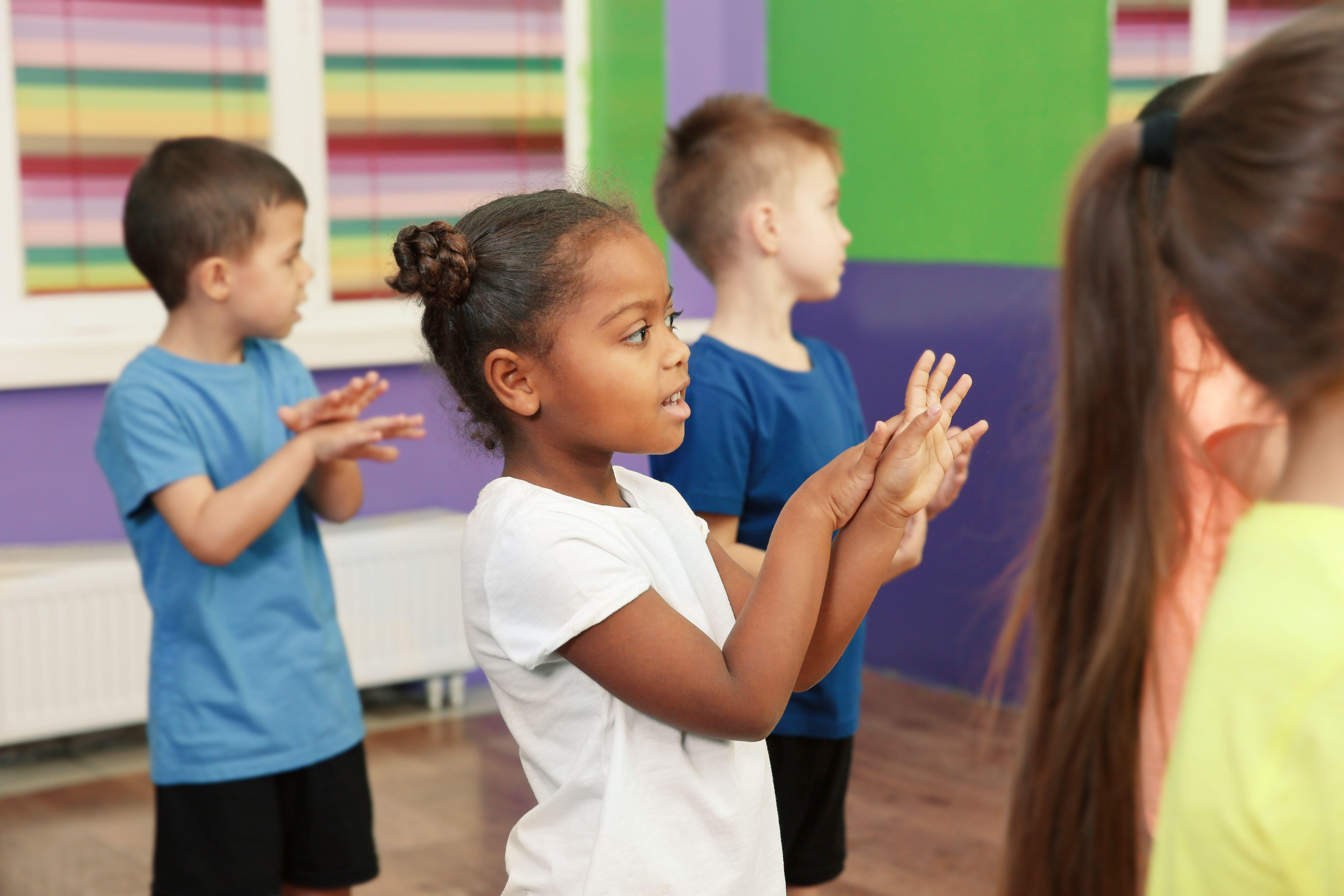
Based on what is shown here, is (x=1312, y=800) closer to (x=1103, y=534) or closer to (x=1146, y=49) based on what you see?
(x=1103, y=534)

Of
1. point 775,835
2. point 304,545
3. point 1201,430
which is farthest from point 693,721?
point 304,545

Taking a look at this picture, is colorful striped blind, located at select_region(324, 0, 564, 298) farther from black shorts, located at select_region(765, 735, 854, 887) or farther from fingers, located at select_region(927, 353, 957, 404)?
fingers, located at select_region(927, 353, 957, 404)

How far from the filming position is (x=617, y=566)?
1.11 m

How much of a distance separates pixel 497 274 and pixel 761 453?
58cm

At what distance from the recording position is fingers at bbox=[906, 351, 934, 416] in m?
1.12

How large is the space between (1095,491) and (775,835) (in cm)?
54

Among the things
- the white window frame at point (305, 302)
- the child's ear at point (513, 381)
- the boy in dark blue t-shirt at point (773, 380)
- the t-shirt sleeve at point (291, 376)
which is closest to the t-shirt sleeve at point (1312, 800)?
the child's ear at point (513, 381)

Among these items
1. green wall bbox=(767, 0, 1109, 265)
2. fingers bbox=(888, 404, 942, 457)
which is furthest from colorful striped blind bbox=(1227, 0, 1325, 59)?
fingers bbox=(888, 404, 942, 457)

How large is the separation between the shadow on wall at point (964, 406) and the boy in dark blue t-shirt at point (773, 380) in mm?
1231

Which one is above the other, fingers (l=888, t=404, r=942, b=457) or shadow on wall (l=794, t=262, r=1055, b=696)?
fingers (l=888, t=404, r=942, b=457)

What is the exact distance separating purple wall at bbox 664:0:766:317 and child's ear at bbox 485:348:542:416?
2.85 metres

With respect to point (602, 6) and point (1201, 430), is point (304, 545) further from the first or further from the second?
point (602, 6)

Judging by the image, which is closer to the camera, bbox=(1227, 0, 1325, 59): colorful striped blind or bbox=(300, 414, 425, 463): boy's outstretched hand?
bbox=(300, 414, 425, 463): boy's outstretched hand

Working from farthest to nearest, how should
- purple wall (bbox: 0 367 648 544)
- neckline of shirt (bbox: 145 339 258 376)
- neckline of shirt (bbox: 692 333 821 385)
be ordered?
purple wall (bbox: 0 367 648 544) < neckline of shirt (bbox: 145 339 258 376) < neckline of shirt (bbox: 692 333 821 385)
